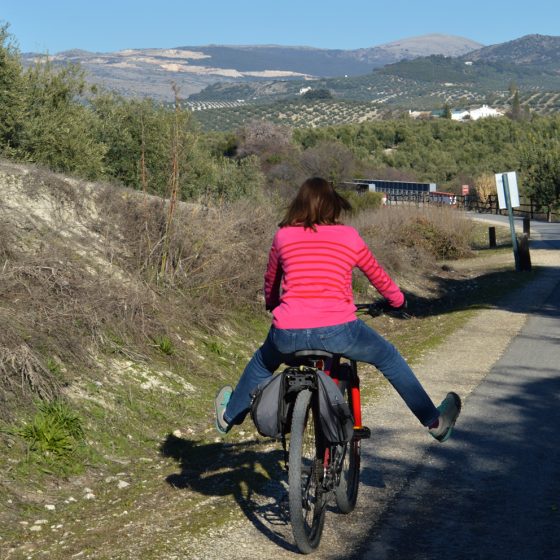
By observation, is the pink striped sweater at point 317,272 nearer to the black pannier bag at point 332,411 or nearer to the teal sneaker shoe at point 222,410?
the black pannier bag at point 332,411

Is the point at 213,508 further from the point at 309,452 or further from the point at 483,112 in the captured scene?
the point at 483,112

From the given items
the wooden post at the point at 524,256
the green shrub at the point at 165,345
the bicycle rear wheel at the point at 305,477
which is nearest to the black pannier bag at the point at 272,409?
the bicycle rear wheel at the point at 305,477

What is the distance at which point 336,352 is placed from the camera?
5.45 meters

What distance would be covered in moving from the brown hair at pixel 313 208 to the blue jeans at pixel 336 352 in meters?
0.61

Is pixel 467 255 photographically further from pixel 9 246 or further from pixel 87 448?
pixel 87 448

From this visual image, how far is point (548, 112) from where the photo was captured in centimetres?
15300

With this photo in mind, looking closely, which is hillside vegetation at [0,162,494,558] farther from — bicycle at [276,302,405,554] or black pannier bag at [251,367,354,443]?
black pannier bag at [251,367,354,443]

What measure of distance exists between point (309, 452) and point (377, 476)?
1.72 metres

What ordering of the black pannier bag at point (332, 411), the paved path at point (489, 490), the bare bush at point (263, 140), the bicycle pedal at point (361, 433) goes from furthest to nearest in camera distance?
the bare bush at point (263, 140) < the bicycle pedal at point (361, 433) < the paved path at point (489, 490) < the black pannier bag at point (332, 411)

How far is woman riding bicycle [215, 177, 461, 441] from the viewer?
540cm

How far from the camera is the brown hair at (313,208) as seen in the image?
5.62 m

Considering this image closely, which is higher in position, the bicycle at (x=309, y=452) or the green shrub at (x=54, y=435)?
the bicycle at (x=309, y=452)

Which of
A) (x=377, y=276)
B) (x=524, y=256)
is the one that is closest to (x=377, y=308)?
(x=377, y=276)

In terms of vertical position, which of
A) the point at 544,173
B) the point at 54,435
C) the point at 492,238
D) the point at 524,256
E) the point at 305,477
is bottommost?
the point at 492,238
